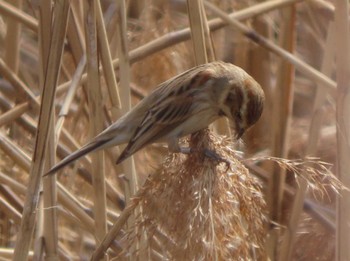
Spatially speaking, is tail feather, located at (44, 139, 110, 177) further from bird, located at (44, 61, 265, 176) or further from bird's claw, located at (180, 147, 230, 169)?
bird's claw, located at (180, 147, 230, 169)

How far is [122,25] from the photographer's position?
204 cm

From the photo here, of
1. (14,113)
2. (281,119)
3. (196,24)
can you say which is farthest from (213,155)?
(14,113)

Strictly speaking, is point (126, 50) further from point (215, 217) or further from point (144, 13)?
point (144, 13)

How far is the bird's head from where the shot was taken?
199cm

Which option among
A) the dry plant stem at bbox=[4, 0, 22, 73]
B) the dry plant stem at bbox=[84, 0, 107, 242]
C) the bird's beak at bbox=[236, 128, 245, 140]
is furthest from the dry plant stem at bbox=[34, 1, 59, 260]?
the dry plant stem at bbox=[4, 0, 22, 73]

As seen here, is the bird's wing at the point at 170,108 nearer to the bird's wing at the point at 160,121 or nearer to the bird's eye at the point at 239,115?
the bird's wing at the point at 160,121

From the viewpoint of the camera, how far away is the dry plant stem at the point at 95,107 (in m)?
1.88

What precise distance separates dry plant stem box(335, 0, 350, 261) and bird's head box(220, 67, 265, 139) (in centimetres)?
20

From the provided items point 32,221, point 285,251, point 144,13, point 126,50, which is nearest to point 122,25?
point 126,50

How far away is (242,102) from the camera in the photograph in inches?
79.6

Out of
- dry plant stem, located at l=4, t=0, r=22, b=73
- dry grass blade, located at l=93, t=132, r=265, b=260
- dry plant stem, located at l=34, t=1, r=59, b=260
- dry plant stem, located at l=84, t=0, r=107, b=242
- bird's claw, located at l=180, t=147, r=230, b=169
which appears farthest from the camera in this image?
dry plant stem, located at l=4, t=0, r=22, b=73

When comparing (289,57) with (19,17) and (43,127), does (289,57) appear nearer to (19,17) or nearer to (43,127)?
(19,17)

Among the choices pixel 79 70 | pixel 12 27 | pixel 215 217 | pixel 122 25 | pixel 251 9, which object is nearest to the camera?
pixel 215 217

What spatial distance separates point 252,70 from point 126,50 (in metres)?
1.15
